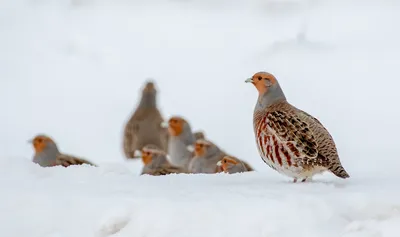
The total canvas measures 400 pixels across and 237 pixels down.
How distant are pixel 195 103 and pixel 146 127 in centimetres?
331

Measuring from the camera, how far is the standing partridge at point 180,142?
10258 mm

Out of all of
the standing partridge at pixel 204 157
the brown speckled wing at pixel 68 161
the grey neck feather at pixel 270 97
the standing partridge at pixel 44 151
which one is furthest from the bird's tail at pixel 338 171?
the standing partridge at pixel 44 151

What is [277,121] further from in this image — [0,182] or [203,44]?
[203,44]

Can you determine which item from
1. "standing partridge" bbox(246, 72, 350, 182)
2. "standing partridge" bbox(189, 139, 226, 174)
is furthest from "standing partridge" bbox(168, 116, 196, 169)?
"standing partridge" bbox(246, 72, 350, 182)

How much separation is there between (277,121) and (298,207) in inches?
49.8

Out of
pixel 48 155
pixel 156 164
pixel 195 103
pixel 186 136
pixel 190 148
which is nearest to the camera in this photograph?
pixel 156 164

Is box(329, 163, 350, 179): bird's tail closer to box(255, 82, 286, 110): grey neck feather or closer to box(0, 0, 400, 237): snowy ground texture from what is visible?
box(0, 0, 400, 237): snowy ground texture

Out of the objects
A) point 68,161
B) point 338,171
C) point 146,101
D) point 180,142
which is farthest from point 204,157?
point 338,171

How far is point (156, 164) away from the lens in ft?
27.2

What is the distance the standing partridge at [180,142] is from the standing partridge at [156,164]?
5.03ft

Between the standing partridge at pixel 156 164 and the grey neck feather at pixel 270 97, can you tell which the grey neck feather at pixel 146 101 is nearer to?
the standing partridge at pixel 156 164

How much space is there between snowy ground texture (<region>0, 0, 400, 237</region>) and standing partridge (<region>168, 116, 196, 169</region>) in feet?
1.69

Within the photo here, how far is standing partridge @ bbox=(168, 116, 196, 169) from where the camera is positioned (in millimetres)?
10258

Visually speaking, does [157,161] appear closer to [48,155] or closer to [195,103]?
[48,155]
